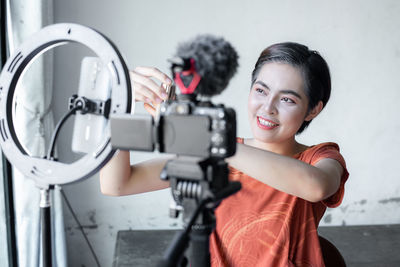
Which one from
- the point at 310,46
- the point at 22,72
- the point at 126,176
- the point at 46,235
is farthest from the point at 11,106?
the point at 310,46

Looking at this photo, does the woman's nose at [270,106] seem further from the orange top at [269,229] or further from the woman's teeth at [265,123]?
the orange top at [269,229]

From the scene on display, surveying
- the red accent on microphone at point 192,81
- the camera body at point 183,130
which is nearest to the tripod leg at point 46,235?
the camera body at point 183,130

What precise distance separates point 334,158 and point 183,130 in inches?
27.3

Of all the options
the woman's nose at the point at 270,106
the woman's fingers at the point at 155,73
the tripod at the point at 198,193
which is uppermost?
the woman's fingers at the point at 155,73

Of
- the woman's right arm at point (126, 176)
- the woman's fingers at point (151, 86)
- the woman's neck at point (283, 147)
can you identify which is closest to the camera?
the woman's fingers at point (151, 86)

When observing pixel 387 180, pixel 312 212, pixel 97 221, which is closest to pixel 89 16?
pixel 97 221

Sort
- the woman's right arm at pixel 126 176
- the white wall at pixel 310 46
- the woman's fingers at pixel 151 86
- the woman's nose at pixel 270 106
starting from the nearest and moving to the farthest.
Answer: the woman's fingers at pixel 151 86, the woman's right arm at pixel 126 176, the woman's nose at pixel 270 106, the white wall at pixel 310 46

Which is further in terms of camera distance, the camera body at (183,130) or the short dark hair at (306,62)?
the short dark hair at (306,62)

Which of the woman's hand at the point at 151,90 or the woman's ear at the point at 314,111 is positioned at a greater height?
the woman's hand at the point at 151,90

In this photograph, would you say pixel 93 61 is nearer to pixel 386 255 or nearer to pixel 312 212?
pixel 312 212

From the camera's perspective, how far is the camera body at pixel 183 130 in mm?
465

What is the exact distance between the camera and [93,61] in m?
0.59

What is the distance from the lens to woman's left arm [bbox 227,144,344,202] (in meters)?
0.76

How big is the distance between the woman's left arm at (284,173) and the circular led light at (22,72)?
293mm
